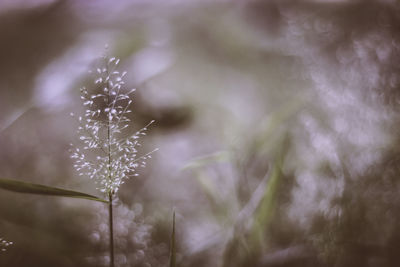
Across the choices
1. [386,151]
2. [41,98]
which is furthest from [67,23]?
[386,151]

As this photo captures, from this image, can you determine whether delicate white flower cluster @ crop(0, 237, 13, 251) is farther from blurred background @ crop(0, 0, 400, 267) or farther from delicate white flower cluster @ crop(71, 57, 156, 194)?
delicate white flower cluster @ crop(71, 57, 156, 194)

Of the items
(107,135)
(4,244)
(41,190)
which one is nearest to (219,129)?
(107,135)

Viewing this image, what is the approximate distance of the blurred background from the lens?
24.0 inches

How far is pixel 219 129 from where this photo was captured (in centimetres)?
63

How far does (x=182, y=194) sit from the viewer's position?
0.62m

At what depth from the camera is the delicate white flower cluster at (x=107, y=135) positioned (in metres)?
0.57

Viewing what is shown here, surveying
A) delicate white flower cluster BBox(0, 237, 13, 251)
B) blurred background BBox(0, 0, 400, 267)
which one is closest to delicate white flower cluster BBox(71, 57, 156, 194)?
blurred background BBox(0, 0, 400, 267)

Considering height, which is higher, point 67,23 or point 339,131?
point 67,23

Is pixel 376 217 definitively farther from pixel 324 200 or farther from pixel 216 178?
pixel 216 178

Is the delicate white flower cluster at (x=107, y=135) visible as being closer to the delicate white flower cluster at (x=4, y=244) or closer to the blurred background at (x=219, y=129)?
the blurred background at (x=219, y=129)

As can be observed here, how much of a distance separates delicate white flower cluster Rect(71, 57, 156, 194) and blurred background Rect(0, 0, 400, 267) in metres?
0.02

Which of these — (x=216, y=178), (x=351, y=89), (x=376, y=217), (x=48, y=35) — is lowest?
(x=376, y=217)

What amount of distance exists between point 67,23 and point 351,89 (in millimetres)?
570

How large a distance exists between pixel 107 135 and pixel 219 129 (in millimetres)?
212
